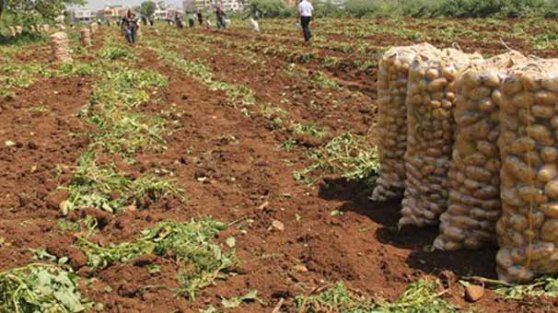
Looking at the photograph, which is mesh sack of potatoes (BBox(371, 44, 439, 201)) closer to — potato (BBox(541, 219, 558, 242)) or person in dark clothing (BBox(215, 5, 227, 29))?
potato (BBox(541, 219, 558, 242))

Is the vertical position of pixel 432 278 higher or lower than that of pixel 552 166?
lower

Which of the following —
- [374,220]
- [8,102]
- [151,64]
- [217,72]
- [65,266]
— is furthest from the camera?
[151,64]

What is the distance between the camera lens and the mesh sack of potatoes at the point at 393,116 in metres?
5.12

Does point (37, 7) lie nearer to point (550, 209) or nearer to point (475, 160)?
point (475, 160)

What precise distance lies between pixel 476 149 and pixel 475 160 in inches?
2.9

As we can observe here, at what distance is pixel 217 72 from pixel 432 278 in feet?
36.4

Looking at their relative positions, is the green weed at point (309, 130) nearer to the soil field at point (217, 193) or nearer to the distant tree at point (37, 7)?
the soil field at point (217, 193)

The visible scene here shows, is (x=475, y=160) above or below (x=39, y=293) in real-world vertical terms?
above

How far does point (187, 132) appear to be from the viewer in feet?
27.8

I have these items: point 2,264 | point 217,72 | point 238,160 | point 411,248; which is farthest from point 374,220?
point 217,72

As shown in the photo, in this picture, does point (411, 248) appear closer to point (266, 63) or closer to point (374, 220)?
point (374, 220)

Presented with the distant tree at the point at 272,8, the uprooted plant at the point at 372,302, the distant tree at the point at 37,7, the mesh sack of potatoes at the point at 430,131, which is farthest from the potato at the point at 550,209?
the distant tree at the point at 272,8

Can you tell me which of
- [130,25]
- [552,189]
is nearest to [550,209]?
Result: [552,189]

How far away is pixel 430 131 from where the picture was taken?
476 centimetres
